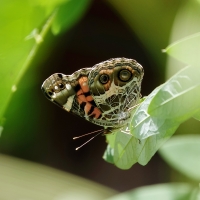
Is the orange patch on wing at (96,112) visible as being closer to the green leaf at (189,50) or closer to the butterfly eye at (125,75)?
the butterfly eye at (125,75)

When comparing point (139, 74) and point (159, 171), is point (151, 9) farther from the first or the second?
point (159, 171)

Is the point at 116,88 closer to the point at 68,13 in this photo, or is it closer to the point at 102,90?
the point at 102,90

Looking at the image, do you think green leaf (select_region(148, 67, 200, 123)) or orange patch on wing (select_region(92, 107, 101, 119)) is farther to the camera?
orange patch on wing (select_region(92, 107, 101, 119))

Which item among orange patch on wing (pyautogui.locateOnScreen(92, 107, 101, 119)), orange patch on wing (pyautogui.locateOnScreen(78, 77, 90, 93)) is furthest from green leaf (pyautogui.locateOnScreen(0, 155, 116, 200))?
orange patch on wing (pyautogui.locateOnScreen(78, 77, 90, 93))

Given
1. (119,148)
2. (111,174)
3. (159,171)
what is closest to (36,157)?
(111,174)

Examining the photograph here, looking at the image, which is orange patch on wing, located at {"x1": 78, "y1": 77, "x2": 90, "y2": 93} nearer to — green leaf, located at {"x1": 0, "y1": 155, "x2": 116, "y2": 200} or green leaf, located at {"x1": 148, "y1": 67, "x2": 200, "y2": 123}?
green leaf, located at {"x1": 148, "y1": 67, "x2": 200, "y2": 123}

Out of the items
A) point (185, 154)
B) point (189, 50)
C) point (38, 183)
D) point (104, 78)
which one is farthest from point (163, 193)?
point (38, 183)
